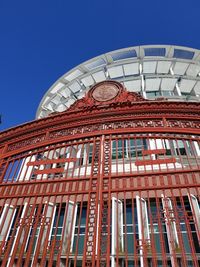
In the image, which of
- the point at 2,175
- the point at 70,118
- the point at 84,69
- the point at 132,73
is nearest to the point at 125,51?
the point at 132,73

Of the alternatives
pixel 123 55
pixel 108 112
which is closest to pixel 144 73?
pixel 123 55

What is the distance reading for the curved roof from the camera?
38.2 ft

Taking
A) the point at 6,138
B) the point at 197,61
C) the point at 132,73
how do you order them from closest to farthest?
the point at 6,138
the point at 197,61
the point at 132,73

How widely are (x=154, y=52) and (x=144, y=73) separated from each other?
131 centimetres

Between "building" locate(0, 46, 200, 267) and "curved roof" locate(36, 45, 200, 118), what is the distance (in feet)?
23.1

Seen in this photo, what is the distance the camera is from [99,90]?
5.40 meters

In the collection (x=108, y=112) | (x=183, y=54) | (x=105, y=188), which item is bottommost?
(x=105, y=188)

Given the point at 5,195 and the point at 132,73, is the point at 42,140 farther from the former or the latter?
the point at 132,73

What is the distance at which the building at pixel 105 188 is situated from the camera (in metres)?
3.05

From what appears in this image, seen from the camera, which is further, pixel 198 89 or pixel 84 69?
pixel 84 69

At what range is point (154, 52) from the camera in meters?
12.1

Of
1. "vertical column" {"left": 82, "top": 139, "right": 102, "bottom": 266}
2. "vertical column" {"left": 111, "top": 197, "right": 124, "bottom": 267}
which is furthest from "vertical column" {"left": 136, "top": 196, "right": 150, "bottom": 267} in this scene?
"vertical column" {"left": 82, "top": 139, "right": 102, "bottom": 266}

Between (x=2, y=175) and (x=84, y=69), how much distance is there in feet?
31.7

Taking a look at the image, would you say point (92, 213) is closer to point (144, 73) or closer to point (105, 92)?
point (105, 92)
